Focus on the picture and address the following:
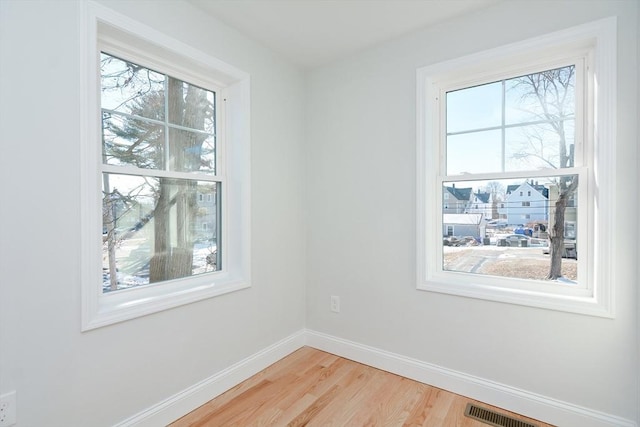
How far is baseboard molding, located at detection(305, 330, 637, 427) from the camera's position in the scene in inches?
67.3

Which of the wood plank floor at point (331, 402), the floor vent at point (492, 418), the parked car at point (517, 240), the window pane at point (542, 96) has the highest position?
the window pane at point (542, 96)

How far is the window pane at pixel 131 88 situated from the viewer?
5.65 feet

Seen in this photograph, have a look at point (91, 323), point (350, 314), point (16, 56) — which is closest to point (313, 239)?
point (350, 314)

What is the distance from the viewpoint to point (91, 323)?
1491 millimetres

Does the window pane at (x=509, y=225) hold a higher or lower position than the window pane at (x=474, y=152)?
lower

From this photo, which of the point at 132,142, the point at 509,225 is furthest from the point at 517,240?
the point at 132,142

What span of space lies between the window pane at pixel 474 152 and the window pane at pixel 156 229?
1718 millimetres

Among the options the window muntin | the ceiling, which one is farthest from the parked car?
the window muntin

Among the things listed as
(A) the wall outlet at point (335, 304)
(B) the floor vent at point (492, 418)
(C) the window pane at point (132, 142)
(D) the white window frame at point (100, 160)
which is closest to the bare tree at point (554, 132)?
(B) the floor vent at point (492, 418)

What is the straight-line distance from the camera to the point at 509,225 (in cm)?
207

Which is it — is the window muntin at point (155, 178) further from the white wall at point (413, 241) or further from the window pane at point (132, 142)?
the white wall at point (413, 241)

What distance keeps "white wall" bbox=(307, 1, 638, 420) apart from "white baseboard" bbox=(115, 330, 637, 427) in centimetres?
5

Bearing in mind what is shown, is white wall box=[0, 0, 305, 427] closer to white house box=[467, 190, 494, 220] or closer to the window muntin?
the window muntin

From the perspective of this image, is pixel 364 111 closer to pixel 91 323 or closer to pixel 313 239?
pixel 313 239
